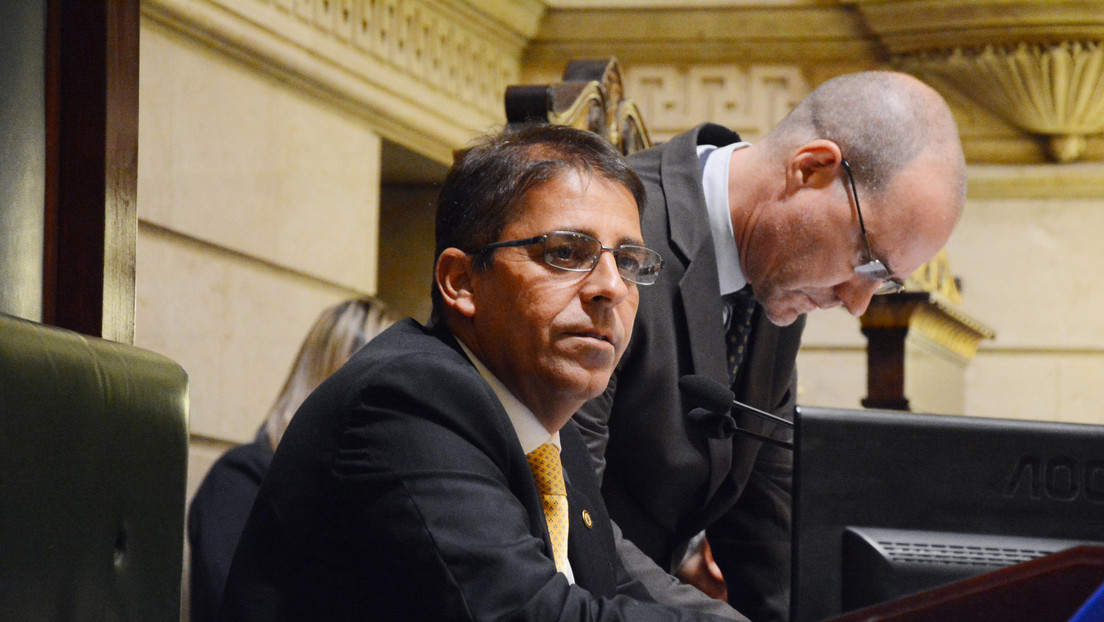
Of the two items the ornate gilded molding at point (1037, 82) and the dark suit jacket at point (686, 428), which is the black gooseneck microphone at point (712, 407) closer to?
the dark suit jacket at point (686, 428)

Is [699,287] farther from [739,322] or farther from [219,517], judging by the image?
[219,517]

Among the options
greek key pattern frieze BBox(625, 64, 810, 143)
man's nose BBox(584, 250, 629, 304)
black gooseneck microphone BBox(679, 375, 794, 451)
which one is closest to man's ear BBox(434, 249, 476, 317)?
man's nose BBox(584, 250, 629, 304)

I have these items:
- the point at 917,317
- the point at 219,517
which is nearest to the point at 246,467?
the point at 219,517

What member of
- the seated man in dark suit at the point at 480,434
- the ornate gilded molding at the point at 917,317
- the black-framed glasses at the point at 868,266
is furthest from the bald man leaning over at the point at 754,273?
the ornate gilded molding at the point at 917,317

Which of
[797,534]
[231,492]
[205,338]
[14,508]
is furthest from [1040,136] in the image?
[14,508]

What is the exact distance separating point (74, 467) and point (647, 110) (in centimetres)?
487

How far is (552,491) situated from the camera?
1.65m

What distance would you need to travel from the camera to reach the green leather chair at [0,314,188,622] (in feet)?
3.89

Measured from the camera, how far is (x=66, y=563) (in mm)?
1276

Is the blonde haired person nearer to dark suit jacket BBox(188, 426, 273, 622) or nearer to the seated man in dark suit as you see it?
dark suit jacket BBox(188, 426, 273, 622)

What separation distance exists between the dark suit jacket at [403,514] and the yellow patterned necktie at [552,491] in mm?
98

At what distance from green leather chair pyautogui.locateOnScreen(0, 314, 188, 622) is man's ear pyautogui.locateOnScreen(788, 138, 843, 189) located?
4.09ft

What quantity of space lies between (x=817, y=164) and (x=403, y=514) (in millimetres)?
1274

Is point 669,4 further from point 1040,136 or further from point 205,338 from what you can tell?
point 205,338
